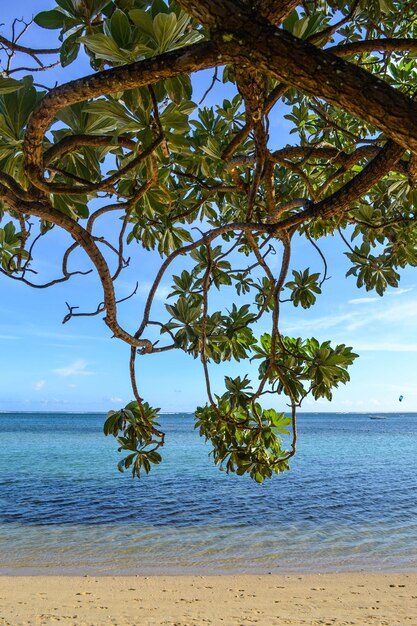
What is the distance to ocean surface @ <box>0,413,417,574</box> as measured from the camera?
8055 mm

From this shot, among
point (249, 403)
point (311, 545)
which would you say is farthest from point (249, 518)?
point (249, 403)

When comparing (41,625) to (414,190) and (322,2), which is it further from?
(322,2)

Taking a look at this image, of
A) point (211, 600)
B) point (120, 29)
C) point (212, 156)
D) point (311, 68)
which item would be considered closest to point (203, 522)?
point (211, 600)

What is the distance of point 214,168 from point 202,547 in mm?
7462

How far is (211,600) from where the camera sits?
5.66m

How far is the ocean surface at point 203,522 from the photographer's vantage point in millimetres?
8055

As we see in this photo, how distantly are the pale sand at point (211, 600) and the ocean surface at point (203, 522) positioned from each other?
79cm

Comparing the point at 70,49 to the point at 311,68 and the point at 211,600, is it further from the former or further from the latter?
the point at 211,600

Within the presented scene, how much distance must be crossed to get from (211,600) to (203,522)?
5.37m

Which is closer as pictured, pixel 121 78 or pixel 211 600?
pixel 121 78

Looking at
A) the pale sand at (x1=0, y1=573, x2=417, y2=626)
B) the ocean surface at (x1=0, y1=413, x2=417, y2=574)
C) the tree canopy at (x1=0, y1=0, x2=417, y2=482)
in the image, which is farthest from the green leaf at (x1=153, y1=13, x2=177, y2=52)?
the ocean surface at (x1=0, y1=413, x2=417, y2=574)

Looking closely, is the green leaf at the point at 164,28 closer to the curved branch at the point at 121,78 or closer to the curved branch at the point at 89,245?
the curved branch at the point at 121,78

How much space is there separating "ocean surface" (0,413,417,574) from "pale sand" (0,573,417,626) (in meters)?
0.79

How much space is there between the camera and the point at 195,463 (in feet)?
76.8
